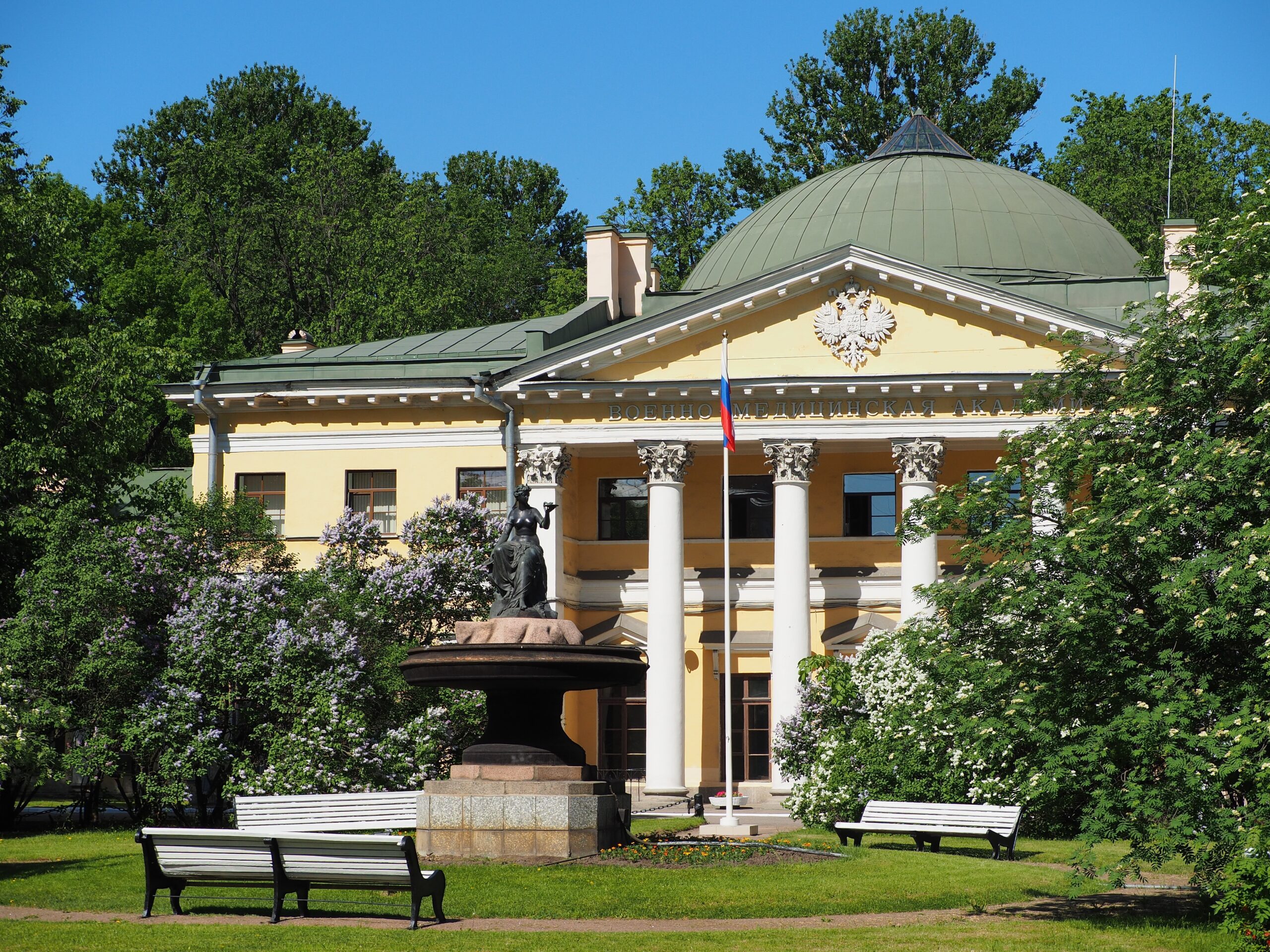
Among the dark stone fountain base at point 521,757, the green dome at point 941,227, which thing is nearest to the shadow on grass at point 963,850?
the dark stone fountain base at point 521,757

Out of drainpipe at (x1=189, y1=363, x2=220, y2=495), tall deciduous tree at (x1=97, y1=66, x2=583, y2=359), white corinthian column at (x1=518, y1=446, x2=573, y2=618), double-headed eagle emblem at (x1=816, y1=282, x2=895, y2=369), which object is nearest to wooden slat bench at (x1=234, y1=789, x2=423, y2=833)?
white corinthian column at (x1=518, y1=446, x2=573, y2=618)

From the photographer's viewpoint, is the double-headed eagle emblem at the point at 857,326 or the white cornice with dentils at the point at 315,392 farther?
the white cornice with dentils at the point at 315,392

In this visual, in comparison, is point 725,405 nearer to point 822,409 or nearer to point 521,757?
point 822,409

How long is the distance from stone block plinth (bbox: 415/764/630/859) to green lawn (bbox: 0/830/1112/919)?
44cm

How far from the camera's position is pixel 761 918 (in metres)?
15.1

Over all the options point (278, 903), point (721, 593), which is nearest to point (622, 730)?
point (721, 593)

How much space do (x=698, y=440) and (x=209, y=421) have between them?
38.8 ft

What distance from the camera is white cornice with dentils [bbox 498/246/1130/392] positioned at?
119 ft

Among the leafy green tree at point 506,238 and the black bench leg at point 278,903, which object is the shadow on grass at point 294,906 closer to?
the black bench leg at point 278,903

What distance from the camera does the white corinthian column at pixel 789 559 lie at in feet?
120

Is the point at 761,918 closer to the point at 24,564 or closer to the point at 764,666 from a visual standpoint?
the point at 24,564

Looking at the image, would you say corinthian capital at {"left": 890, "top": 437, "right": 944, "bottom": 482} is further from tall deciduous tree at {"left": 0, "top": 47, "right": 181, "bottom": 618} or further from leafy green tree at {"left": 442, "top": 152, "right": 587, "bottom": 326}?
leafy green tree at {"left": 442, "top": 152, "right": 587, "bottom": 326}

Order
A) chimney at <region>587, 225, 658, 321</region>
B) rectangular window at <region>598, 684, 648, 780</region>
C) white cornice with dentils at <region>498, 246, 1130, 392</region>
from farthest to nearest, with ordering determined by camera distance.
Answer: chimney at <region>587, 225, 658, 321</region>, rectangular window at <region>598, 684, 648, 780</region>, white cornice with dentils at <region>498, 246, 1130, 392</region>

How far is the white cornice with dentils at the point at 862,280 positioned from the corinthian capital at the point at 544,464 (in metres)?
1.53
